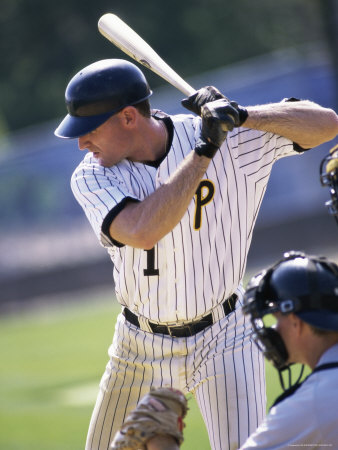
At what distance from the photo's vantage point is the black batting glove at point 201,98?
4.16m

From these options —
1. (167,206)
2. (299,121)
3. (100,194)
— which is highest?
(299,121)

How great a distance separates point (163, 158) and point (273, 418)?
6.01ft

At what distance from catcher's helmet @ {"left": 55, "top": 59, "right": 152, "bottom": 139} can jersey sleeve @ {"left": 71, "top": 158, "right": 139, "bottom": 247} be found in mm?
222

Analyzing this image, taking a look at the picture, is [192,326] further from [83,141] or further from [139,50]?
[139,50]

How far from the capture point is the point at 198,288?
14.6 feet

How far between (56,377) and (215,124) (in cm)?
720

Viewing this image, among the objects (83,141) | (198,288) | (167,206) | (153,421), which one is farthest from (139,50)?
(153,421)

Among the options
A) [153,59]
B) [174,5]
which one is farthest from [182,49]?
[153,59]

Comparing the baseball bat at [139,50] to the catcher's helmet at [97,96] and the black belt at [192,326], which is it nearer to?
the catcher's helmet at [97,96]

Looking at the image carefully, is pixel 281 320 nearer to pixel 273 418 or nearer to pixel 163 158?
pixel 273 418

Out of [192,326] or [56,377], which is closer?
[192,326]

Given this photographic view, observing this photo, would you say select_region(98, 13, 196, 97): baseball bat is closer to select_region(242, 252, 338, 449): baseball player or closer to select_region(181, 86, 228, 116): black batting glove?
select_region(181, 86, 228, 116): black batting glove

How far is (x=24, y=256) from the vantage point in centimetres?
2192

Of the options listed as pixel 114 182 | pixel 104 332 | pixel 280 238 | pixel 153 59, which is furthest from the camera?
pixel 280 238
